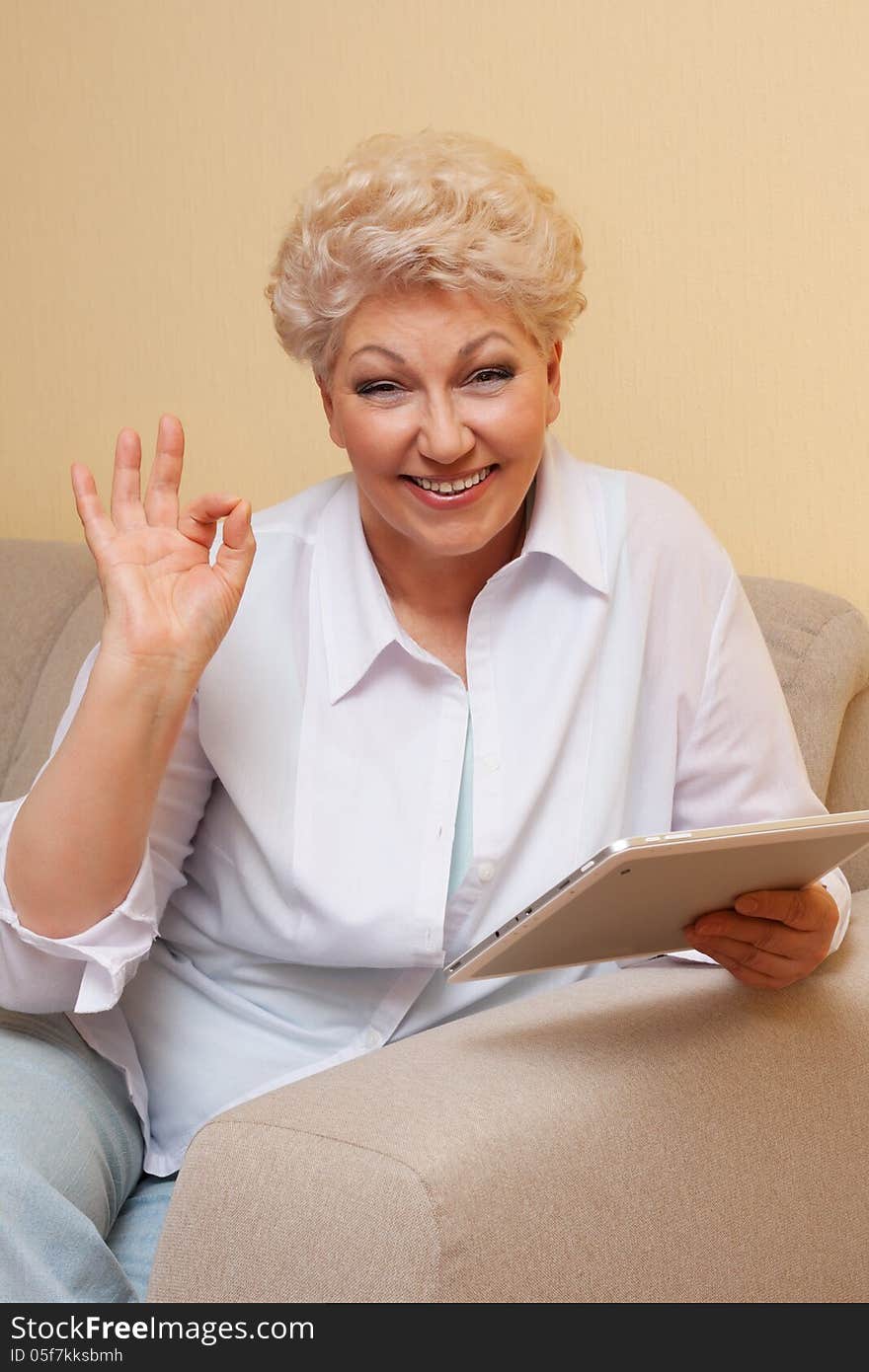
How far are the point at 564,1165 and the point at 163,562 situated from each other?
582 millimetres

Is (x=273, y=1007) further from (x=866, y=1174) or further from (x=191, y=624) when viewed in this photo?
(x=866, y=1174)

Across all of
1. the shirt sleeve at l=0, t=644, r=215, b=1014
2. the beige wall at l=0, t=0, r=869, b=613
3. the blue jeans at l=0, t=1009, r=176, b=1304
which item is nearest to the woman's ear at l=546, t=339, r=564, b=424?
the shirt sleeve at l=0, t=644, r=215, b=1014

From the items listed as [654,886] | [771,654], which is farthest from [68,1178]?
[771,654]

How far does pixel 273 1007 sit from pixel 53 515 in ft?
4.32

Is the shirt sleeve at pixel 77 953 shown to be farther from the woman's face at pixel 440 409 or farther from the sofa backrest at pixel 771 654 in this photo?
the sofa backrest at pixel 771 654

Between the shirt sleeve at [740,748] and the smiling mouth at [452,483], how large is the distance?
0.27 meters

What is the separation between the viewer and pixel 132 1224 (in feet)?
4.16

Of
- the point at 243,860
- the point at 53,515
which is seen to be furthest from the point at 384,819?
the point at 53,515

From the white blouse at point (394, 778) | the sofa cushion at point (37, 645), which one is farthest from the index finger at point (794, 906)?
the sofa cushion at point (37, 645)

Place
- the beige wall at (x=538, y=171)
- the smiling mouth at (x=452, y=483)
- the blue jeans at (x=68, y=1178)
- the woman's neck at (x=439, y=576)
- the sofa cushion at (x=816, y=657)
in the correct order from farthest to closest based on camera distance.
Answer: the beige wall at (x=538, y=171), the sofa cushion at (x=816, y=657), the woman's neck at (x=439, y=576), the smiling mouth at (x=452, y=483), the blue jeans at (x=68, y=1178)

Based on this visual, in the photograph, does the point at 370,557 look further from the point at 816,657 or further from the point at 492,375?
the point at 816,657

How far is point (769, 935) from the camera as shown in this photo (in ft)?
3.81

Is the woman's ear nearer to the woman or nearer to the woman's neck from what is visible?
the woman

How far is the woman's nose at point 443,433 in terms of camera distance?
125 cm
